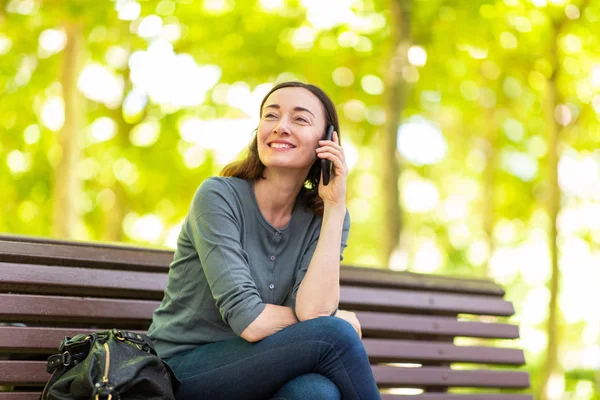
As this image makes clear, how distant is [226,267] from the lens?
3.50 m

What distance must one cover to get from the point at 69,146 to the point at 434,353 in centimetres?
539

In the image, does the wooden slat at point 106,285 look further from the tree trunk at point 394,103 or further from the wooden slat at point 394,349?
the tree trunk at point 394,103

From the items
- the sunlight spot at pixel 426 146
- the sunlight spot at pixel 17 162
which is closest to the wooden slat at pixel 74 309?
the sunlight spot at pixel 17 162

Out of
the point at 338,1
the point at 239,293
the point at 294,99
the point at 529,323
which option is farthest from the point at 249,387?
the point at 529,323

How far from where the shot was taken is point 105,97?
477 inches

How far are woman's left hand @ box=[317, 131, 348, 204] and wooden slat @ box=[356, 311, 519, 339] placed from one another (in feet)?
3.47

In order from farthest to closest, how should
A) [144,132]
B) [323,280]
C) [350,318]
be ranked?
[144,132]
[350,318]
[323,280]

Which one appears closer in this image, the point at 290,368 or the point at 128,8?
the point at 290,368

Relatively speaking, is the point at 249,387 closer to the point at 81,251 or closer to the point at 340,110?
the point at 81,251

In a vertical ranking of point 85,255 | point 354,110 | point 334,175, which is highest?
point 354,110

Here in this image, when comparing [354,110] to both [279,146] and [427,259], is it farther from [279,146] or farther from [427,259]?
[427,259]

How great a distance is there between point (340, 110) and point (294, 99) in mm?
6614

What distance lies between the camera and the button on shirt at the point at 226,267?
11.4 feet

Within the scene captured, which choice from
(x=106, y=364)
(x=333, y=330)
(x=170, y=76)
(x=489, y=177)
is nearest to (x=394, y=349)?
(x=333, y=330)
